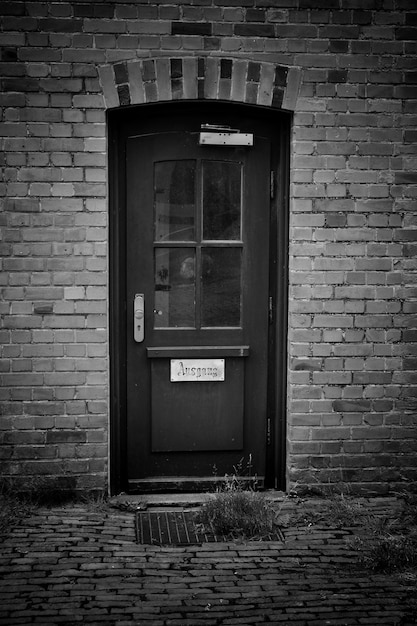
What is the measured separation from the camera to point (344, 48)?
16.8 feet

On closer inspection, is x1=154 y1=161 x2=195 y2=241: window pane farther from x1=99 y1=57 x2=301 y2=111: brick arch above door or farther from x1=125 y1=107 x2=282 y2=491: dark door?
x1=99 y1=57 x2=301 y2=111: brick arch above door

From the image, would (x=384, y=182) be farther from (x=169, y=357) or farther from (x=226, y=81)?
(x=169, y=357)

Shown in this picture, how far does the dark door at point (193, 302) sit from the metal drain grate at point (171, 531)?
1.20 ft

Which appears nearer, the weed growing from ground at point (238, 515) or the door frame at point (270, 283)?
the weed growing from ground at point (238, 515)

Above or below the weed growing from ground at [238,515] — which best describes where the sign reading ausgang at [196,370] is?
above

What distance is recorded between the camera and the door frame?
17.1 feet

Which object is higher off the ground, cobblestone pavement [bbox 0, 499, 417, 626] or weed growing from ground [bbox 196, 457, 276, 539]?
weed growing from ground [bbox 196, 457, 276, 539]

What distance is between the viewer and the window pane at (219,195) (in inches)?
210

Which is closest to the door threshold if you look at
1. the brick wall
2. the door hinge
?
the brick wall

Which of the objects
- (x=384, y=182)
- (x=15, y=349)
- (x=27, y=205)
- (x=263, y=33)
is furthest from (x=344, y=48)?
(x=15, y=349)

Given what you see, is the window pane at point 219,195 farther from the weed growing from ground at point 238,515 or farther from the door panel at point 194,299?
the weed growing from ground at point 238,515

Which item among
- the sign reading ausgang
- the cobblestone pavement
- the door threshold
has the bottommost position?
the cobblestone pavement

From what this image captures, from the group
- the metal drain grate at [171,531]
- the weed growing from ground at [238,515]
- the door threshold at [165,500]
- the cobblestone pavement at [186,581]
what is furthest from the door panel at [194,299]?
the cobblestone pavement at [186,581]

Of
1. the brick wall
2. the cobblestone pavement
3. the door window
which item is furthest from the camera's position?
the door window
